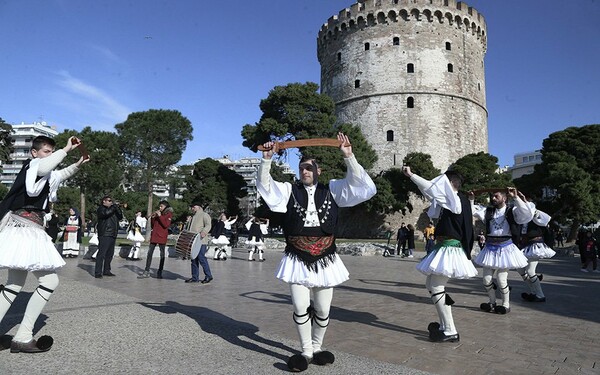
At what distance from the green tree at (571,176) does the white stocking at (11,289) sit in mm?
36811

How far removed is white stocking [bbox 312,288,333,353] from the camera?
417 cm

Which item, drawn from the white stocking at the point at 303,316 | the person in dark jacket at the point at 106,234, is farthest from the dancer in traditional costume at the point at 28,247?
the person in dark jacket at the point at 106,234

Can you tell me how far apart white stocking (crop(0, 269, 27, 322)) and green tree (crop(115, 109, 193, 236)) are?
38691 mm

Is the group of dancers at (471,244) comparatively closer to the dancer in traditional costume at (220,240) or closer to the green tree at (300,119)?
the dancer in traditional costume at (220,240)

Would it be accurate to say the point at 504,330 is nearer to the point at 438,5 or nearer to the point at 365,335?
the point at 365,335

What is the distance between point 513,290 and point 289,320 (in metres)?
6.16

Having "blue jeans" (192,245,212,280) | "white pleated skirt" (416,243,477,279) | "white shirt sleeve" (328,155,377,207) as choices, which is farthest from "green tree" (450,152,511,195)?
"white shirt sleeve" (328,155,377,207)

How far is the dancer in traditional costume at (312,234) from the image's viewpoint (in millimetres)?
4086

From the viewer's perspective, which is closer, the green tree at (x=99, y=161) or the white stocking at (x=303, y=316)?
the white stocking at (x=303, y=316)

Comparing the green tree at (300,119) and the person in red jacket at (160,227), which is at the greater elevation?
the green tree at (300,119)

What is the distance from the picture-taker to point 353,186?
169 inches

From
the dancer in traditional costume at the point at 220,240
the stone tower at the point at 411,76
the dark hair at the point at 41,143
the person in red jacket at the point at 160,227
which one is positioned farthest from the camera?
the stone tower at the point at 411,76

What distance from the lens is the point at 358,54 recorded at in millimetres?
45719

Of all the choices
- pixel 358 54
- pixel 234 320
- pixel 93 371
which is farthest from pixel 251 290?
pixel 358 54
